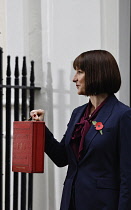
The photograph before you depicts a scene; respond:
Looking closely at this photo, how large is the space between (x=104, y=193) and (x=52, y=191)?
1603mm

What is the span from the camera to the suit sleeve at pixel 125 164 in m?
3.09

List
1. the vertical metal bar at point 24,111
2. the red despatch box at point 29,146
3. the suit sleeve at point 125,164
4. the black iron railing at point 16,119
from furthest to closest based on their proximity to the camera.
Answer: the vertical metal bar at point 24,111
the black iron railing at point 16,119
the red despatch box at point 29,146
the suit sleeve at point 125,164

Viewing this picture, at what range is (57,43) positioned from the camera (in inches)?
184

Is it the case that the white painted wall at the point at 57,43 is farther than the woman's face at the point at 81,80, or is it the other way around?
the white painted wall at the point at 57,43

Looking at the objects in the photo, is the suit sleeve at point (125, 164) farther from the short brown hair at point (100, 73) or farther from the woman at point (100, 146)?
the short brown hair at point (100, 73)

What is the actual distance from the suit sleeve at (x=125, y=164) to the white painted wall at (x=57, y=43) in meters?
1.28

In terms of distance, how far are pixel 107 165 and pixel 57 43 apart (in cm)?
177

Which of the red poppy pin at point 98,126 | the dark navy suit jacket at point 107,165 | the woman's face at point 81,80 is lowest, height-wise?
the dark navy suit jacket at point 107,165

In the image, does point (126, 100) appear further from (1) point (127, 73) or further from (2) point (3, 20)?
(2) point (3, 20)

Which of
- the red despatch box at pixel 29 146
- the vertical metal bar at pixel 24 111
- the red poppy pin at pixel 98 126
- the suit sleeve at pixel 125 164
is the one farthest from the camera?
the vertical metal bar at pixel 24 111

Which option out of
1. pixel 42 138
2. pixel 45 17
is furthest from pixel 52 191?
pixel 45 17

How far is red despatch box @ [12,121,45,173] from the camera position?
141 inches

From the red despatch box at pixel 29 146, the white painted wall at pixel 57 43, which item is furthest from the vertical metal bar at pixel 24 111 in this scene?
the red despatch box at pixel 29 146

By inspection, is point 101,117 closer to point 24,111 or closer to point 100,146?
point 100,146
